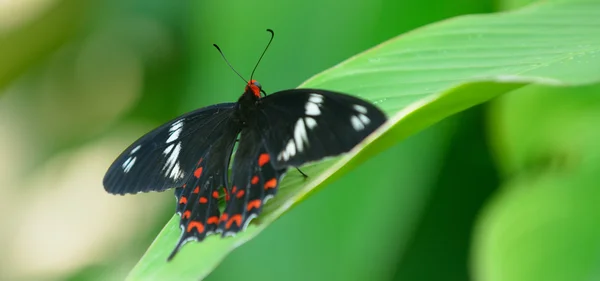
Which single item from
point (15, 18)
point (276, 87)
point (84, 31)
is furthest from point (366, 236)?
point (15, 18)

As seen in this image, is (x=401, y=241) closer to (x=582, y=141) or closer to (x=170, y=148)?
(x=582, y=141)

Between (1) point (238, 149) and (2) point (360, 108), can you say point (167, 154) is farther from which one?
(2) point (360, 108)

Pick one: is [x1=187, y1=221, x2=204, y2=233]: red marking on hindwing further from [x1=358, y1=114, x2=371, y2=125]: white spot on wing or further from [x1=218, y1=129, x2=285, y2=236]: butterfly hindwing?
[x1=358, y1=114, x2=371, y2=125]: white spot on wing

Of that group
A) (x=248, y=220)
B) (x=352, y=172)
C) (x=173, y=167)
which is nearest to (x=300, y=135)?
(x=248, y=220)

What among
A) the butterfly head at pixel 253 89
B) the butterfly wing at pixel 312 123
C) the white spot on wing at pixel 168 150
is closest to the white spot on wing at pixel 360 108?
the butterfly wing at pixel 312 123

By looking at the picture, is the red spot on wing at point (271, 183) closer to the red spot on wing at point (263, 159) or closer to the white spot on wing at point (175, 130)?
the red spot on wing at point (263, 159)

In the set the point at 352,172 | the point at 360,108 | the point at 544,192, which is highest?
the point at 360,108
